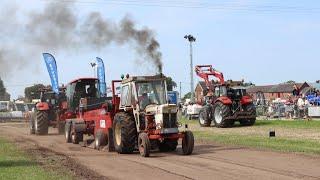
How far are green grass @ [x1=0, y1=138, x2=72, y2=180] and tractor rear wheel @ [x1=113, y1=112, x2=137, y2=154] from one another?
2.92 meters

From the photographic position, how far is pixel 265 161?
1493 cm

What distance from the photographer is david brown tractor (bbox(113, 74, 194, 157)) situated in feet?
56.4

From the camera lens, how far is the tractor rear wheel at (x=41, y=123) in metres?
30.4

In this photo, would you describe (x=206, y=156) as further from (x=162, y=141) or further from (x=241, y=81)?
(x=241, y=81)

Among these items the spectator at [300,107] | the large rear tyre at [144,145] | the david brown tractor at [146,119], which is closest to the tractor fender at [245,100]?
the spectator at [300,107]

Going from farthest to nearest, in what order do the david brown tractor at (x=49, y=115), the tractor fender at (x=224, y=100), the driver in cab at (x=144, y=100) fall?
1. the tractor fender at (x=224, y=100)
2. the david brown tractor at (x=49, y=115)
3. the driver in cab at (x=144, y=100)

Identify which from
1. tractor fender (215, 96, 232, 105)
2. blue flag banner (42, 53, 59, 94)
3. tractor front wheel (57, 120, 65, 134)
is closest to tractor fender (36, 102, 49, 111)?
tractor front wheel (57, 120, 65, 134)

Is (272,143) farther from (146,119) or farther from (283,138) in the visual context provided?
(146,119)

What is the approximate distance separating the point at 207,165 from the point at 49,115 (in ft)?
59.4

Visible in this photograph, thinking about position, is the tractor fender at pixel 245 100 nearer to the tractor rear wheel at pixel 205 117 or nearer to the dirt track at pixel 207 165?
the tractor rear wheel at pixel 205 117

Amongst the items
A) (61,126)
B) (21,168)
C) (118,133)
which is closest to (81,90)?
(61,126)

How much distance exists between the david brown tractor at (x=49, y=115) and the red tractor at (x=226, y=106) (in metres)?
8.45

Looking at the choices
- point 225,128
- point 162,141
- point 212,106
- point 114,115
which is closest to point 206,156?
point 162,141

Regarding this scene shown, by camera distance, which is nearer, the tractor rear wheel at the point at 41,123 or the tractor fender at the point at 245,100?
the tractor rear wheel at the point at 41,123
